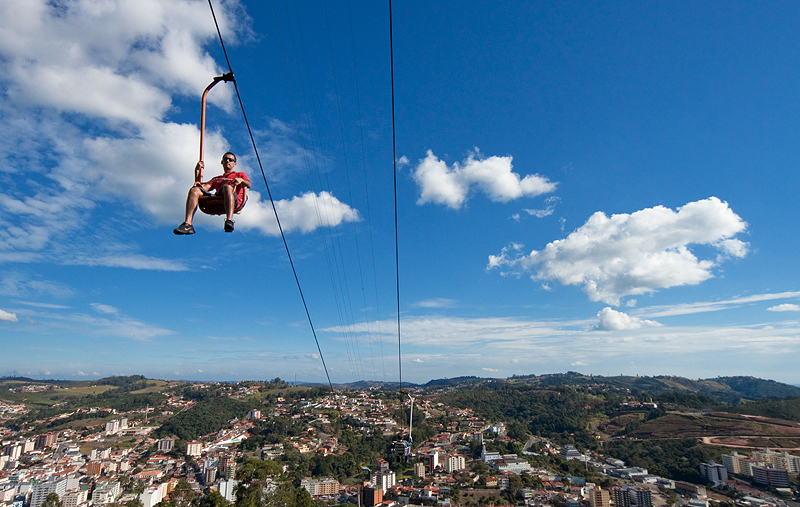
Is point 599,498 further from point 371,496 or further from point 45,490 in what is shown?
point 45,490

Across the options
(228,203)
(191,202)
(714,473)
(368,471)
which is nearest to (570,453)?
(714,473)

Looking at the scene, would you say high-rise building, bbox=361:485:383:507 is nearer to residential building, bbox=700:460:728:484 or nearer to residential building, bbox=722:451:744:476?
residential building, bbox=700:460:728:484

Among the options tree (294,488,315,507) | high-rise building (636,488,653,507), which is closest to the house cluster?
high-rise building (636,488,653,507)

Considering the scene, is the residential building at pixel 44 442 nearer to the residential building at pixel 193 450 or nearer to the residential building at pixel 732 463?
the residential building at pixel 193 450

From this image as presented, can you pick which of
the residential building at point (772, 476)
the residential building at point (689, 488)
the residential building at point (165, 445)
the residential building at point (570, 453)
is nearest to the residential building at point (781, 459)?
the residential building at point (772, 476)

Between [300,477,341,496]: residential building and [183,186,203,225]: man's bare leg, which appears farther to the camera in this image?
[300,477,341,496]: residential building

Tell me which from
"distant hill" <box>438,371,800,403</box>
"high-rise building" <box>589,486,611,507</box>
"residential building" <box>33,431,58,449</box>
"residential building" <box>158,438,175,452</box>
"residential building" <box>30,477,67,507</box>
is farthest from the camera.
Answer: "distant hill" <box>438,371,800,403</box>

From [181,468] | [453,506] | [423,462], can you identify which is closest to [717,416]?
[423,462]
